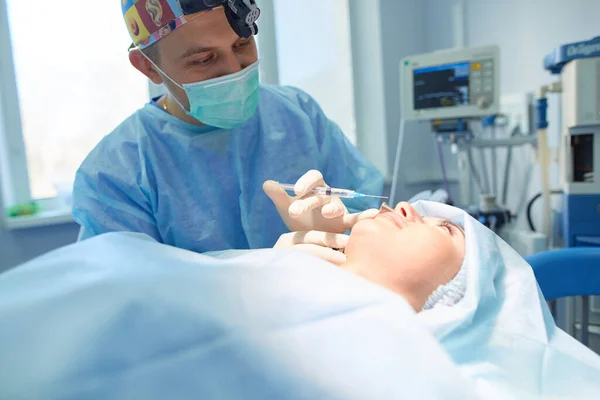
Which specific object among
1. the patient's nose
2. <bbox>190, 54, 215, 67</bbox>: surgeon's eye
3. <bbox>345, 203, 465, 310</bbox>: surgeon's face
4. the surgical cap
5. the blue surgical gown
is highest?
the surgical cap

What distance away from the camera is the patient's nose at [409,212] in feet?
3.20

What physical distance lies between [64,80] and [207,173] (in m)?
1.47

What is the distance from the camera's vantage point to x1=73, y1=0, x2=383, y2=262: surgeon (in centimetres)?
105

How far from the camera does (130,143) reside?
1.17 meters

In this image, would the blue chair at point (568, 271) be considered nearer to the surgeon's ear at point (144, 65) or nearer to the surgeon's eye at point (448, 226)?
the surgeon's eye at point (448, 226)

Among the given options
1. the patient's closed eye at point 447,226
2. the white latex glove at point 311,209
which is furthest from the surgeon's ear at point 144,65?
the patient's closed eye at point 447,226

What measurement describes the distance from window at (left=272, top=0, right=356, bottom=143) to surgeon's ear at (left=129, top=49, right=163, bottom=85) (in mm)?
1706

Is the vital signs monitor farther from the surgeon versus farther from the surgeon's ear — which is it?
the surgeon's ear

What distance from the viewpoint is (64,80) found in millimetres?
2203

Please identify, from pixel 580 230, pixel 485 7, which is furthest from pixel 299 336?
pixel 485 7

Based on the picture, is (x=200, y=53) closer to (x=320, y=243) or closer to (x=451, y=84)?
(x=320, y=243)

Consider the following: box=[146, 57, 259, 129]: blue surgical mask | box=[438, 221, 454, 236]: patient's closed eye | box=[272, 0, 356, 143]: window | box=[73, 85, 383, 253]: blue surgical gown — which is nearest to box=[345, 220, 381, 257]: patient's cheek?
box=[438, 221, 454, 236]: patient's closed eye

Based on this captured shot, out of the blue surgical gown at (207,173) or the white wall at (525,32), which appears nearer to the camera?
the blue surgical gown at (207,173)

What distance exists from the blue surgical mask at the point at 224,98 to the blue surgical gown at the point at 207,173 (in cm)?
7
